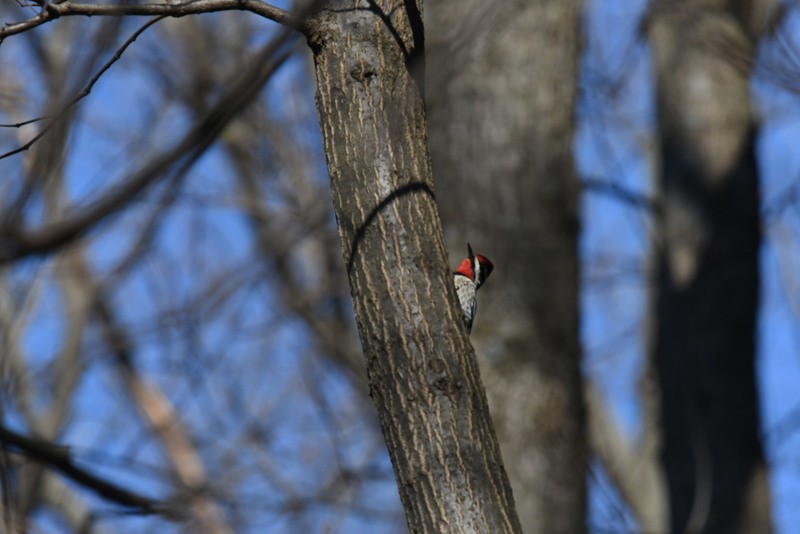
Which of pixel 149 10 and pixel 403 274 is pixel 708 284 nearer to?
pixel 403 274

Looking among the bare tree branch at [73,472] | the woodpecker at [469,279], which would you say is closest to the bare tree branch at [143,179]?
the bare tree branch at [73,472]

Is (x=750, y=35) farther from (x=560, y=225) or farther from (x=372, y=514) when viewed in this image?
(x=372, y=514)

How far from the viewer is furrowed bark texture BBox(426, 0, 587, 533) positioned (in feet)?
15.5

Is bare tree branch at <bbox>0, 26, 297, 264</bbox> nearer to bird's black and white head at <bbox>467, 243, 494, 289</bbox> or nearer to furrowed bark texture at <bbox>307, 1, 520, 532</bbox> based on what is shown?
furrowed bark texture at <bbox>307, 1, 520, 532</bbox>

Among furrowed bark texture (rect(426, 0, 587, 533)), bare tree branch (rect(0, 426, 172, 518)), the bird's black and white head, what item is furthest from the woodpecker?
bare tree branch (rect(0, 426, 172, 518))

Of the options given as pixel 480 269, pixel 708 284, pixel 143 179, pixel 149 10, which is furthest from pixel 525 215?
pixel 143 179

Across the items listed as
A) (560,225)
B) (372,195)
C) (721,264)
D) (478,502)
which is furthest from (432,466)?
(721,264)

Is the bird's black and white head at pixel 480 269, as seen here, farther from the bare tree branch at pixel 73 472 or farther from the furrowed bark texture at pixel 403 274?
the furrowed bark texture at pixel 403 274

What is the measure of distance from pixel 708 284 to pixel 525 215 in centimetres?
155

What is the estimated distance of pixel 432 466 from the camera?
2150 mm

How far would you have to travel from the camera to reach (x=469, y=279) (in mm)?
4395

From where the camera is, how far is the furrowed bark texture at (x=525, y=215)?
4.71 meters

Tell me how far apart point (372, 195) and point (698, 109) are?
4712mm

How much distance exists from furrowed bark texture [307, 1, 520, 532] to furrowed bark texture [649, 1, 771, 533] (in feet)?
11.2
